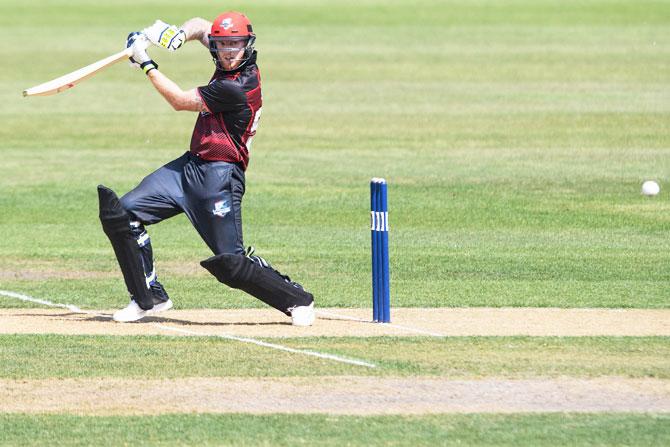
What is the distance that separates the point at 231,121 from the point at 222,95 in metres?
0.27

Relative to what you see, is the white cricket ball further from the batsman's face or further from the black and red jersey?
the batsman's face

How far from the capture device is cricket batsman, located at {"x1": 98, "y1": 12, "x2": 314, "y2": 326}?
10.3 m

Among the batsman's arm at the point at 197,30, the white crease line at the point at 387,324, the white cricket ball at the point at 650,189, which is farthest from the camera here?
the white cricket ball at the point at 650,189

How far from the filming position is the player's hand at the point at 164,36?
10.6 meters

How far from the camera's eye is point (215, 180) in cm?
1048

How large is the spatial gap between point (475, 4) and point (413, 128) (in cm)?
2388

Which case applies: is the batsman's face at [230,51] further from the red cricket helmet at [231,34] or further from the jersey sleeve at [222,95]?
the jersey sleeve at [222,95]

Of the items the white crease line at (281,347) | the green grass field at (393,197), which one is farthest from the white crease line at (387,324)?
the white crease line at (281,347)

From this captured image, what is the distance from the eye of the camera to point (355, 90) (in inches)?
1144

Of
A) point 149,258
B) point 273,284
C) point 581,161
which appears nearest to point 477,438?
point 273,284

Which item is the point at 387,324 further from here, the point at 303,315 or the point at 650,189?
the point at 650,189

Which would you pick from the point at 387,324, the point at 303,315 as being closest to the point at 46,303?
the point at 303,315

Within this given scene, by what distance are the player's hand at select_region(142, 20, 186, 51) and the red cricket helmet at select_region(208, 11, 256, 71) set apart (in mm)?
332

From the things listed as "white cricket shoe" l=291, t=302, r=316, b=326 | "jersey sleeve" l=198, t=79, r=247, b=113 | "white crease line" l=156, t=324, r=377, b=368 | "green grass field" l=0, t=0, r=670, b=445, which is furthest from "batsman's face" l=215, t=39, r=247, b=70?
"green grass field" l=0, t=0, r=670, b=445
